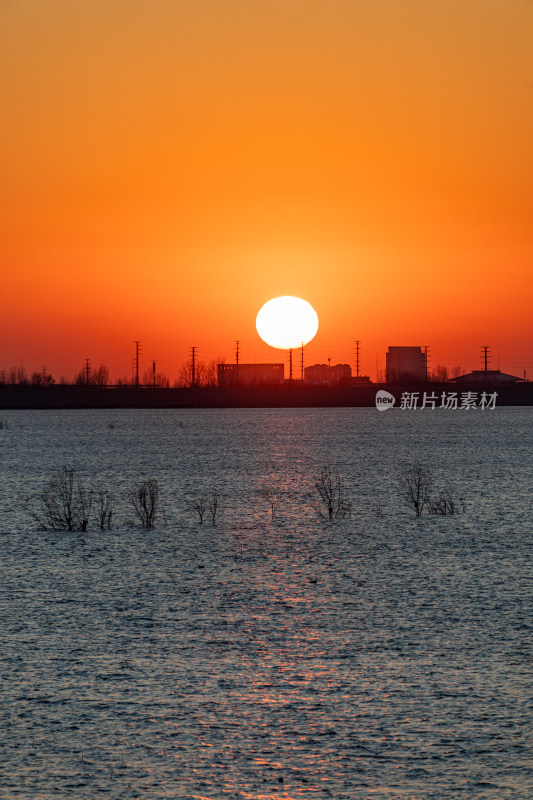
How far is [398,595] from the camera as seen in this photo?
12.0 m

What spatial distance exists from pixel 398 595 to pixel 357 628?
6.06 feet

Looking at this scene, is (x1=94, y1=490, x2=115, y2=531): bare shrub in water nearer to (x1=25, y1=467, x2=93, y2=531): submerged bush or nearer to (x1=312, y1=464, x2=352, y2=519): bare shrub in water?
(x1=25, y1=467, x2=93, y2=531): submerged bush

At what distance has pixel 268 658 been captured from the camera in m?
9.05

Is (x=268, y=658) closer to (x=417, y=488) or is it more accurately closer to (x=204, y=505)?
(x=204, y=505)

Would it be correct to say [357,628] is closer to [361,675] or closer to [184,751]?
[361,675]

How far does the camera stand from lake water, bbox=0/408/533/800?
6.33 meters
